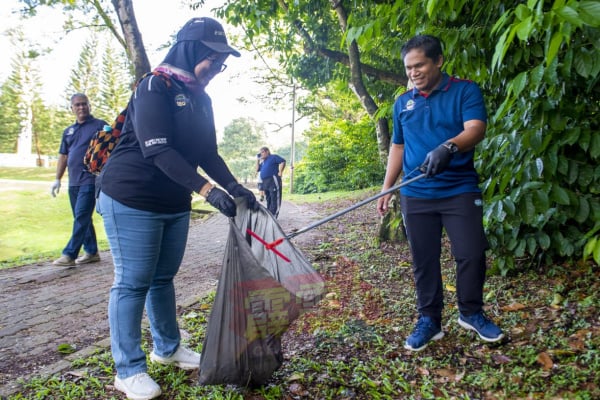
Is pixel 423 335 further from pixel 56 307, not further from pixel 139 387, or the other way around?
pixel 56 307

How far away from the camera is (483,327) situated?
Answer: 2.49m

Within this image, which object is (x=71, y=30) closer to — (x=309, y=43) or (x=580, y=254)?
(x=309, y=43)

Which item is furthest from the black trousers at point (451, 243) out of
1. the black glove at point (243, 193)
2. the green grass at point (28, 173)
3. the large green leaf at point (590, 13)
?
the green grass at point (28, 173)

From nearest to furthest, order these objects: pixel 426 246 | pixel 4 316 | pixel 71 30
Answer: pixel 426 246
pixel 4 316
pixel 71 30

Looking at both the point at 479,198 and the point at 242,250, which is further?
the point at 479,198

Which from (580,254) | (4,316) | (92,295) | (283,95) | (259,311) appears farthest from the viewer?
(283,95)

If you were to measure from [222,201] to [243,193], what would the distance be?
309 mm

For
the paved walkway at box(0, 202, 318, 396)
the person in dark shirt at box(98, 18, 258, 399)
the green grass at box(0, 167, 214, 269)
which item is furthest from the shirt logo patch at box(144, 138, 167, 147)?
the green grass at box(0, 167, 214, 269)

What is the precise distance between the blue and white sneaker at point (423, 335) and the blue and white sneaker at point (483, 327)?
18 centimetres

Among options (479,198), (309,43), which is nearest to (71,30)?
(309,43)

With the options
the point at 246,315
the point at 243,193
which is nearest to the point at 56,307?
the point at 243,193

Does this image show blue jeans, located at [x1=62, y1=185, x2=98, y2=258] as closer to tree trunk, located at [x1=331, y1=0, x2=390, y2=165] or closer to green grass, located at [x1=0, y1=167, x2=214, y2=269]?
green grass, located at [x1=0, y1=167, x2=214, y2=269]

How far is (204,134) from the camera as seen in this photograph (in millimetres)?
2277

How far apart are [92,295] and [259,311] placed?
9.79 feet
